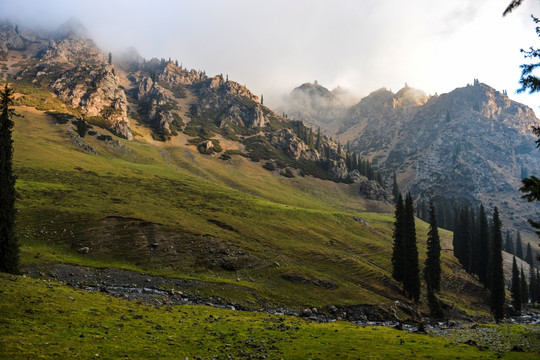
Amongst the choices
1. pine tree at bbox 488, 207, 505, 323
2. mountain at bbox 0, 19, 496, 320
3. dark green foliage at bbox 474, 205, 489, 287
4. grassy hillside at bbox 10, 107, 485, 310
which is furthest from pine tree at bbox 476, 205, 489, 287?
pine tree at bbox 488, 207, 505, 323

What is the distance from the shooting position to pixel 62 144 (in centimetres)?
14250

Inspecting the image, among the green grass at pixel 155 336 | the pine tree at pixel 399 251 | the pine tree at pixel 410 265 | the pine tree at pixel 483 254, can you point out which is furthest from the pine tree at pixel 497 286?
the green grass at pixel 155 336

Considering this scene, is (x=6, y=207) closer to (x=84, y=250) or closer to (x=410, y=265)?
Answer: (x=84, y=250)

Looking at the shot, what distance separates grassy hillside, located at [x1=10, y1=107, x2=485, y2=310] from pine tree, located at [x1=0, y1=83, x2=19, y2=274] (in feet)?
40.3

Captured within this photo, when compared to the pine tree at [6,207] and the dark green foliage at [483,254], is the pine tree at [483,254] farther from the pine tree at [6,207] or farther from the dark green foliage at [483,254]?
the pine tree at [6,207]

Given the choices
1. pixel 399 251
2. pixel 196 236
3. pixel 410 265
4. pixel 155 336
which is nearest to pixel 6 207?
pixel 155 336

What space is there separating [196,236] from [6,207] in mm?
39419

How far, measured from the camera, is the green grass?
1897 centimetres

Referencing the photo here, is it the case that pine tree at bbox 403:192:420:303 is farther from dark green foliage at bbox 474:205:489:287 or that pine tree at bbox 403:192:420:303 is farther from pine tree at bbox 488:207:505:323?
dark green foliage at bbox 474:205:489:287

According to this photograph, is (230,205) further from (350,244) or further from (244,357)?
(244,357)

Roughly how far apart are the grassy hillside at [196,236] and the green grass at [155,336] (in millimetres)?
19793

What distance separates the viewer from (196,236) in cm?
7350

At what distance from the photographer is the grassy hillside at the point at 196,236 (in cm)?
5897

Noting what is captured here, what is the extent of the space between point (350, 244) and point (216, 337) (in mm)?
85580
